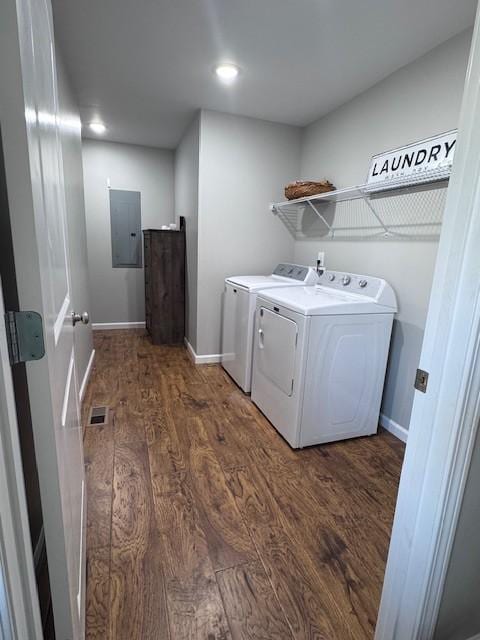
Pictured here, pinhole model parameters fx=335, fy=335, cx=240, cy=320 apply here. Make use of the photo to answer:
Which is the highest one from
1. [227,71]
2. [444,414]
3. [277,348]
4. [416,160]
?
[227,71]

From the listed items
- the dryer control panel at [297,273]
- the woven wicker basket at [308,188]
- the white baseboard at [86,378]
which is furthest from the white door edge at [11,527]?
the woven wicker basket at [308,188]

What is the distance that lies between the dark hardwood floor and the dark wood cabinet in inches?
60.3

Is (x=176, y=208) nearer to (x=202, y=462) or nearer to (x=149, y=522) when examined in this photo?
(x=202, y=462)

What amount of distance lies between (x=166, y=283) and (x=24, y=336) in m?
3.39

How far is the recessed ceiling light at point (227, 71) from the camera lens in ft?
7.29

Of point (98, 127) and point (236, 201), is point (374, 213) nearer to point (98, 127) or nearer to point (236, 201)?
point (236, 201)

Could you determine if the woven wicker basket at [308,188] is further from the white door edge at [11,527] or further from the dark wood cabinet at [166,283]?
the white door edge at [11,527]

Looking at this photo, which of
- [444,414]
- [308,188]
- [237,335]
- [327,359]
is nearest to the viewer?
[444,414]

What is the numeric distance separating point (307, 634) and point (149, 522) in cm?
75

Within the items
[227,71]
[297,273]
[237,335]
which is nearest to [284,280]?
[297,273]

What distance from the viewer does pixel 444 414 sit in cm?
75

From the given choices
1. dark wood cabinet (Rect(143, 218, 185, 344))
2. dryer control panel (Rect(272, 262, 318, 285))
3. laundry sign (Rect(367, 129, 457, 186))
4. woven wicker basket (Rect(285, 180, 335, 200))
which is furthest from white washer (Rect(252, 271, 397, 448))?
dark wood cabinet (Rect(143, 218, 185, 344))

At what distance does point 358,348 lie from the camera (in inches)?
81.9

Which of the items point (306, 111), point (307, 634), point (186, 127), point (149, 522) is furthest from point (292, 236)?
point (307, 634)
